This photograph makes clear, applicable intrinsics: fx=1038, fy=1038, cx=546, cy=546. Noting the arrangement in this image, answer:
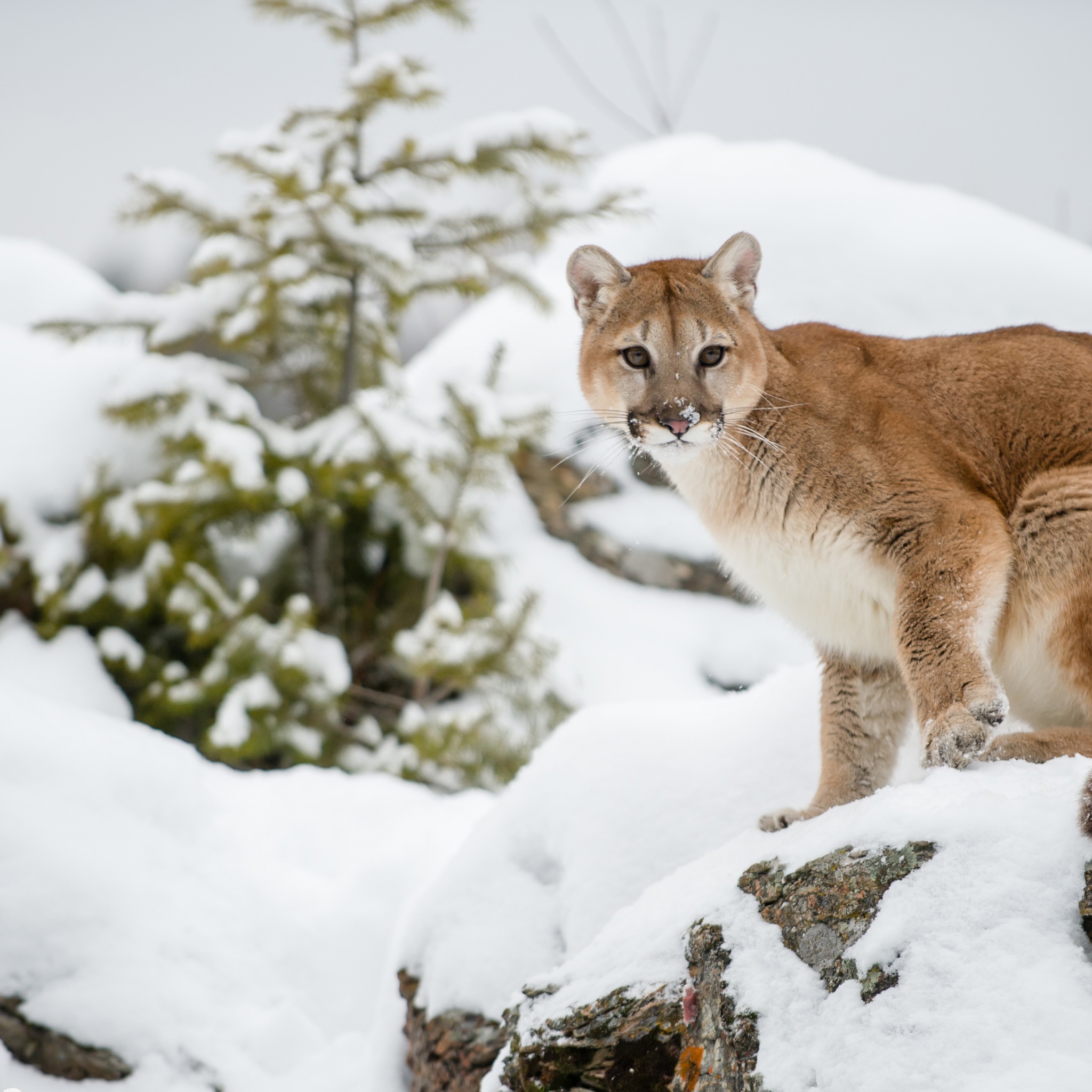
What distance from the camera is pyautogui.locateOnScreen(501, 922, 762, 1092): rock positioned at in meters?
1.97

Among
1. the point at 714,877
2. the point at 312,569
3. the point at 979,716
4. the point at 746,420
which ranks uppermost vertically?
the point at 746,420

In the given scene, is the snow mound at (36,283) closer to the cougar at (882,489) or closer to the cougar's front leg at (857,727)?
the cougar at (882,489)

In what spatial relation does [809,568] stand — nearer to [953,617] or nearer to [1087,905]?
[953,617]

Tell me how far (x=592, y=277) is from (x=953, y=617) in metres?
1.65

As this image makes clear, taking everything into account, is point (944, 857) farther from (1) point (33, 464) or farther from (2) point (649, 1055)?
(1) point (33, 464)

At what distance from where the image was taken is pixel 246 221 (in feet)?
21.8

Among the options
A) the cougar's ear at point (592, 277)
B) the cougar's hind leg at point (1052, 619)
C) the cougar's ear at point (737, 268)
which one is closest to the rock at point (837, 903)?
the cougar's hind leg at point (1052, 619)

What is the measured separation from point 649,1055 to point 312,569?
5.33 m

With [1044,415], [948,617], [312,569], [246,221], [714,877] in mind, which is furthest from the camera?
[312,569]

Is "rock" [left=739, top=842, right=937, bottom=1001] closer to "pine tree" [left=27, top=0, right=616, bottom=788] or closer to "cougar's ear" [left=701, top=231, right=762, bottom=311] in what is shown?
"cougar's ear" [left=701, top=231, right=762, bottom=311]

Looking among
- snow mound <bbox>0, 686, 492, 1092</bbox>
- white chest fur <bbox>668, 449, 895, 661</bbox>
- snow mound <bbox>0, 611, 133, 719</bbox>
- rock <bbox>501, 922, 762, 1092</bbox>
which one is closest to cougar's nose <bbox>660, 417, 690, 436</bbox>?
white chest fur <bbox>668, 449, 895, 661</bbox>

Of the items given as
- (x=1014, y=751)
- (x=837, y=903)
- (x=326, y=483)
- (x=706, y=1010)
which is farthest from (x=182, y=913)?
(x=326, y=483)

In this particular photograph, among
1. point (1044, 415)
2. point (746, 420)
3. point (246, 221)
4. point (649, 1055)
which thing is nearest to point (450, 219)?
point (246, 221)

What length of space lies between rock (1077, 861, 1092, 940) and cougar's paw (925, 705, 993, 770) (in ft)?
2.43
